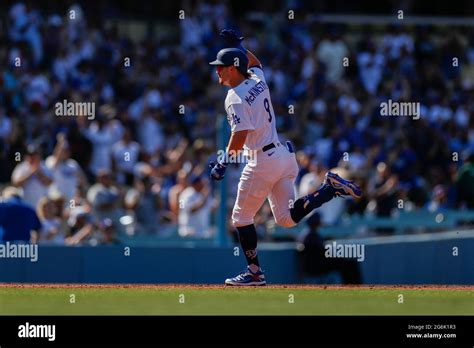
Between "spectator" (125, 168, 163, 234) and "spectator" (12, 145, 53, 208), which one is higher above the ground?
"spectator" (12, 145, 53, 208)

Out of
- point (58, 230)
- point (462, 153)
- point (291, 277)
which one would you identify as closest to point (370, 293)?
point (291, 277)

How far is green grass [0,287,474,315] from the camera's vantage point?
11.2 m

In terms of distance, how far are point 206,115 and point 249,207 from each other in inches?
359

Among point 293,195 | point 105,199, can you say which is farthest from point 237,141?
point 105,199

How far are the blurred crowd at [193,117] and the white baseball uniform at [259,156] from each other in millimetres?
3494

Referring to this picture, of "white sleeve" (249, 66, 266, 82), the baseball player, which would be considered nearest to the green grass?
the baseball player

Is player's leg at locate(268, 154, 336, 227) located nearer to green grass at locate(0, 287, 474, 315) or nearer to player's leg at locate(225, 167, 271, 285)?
player's leg at locate(225, 167, 271, 285)

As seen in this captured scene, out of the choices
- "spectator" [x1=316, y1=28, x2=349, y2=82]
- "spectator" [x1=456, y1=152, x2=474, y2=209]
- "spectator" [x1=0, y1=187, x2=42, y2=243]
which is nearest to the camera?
"spectator" [x1=0, y1=187, x2=42, y2=243]

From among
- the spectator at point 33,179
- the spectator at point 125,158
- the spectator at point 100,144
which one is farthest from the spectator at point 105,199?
the spectator at point 125,158

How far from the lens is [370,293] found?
12.7 metres

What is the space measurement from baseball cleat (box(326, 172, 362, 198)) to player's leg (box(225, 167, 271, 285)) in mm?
591

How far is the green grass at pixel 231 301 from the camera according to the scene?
11.2 m

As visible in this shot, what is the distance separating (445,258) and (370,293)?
3342mm

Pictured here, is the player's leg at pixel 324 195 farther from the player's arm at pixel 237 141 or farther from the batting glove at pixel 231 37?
the batting glove at pixel 231 37
